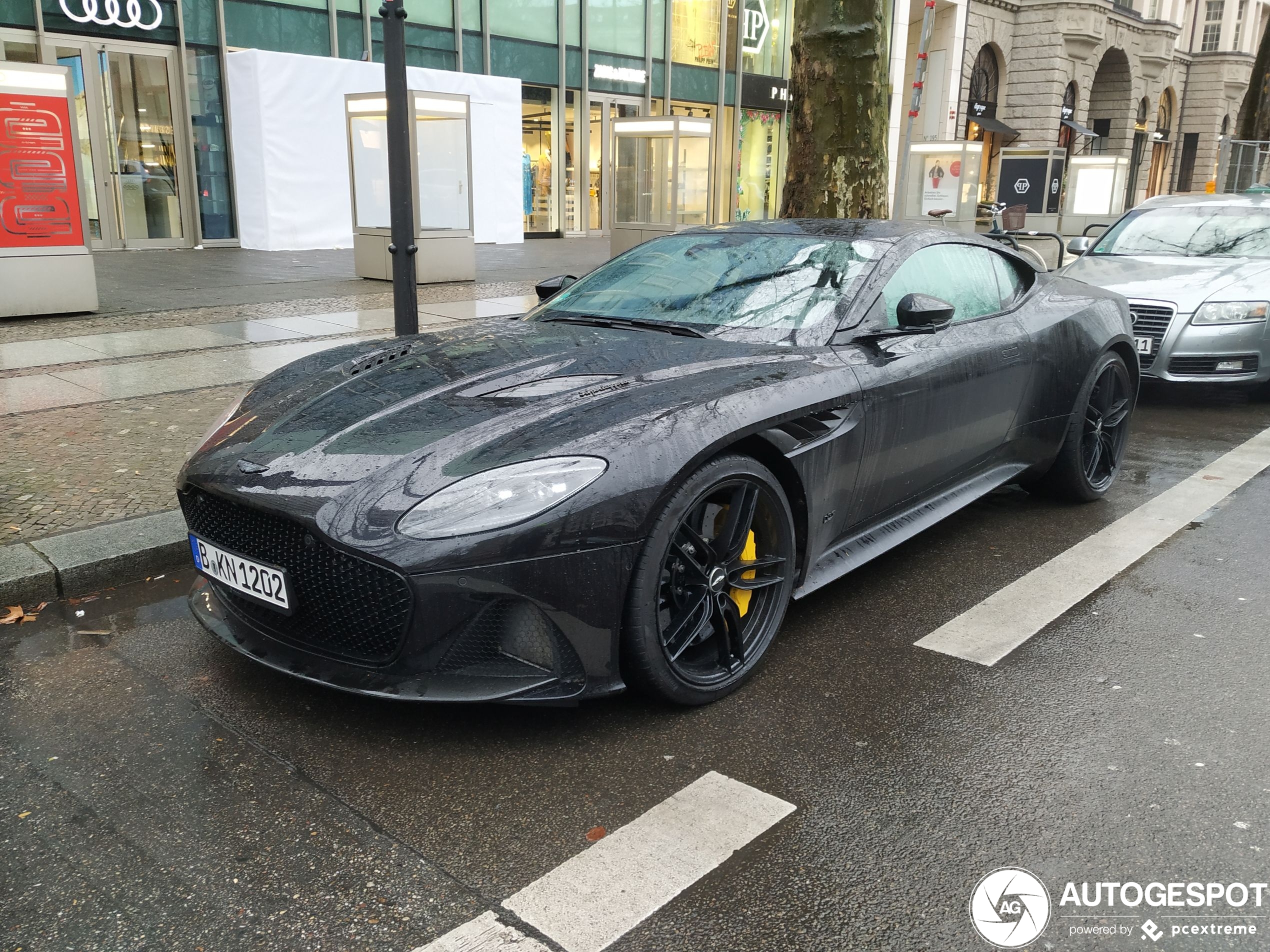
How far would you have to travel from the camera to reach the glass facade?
16.5 meters

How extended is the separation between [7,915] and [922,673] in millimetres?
2637

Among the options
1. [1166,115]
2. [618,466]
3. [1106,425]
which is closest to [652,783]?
[618,466]

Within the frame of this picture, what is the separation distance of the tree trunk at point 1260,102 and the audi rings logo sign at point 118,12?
891 inches

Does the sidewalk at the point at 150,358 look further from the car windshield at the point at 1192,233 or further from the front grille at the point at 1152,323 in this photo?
the car windshield at the point at 1192,233

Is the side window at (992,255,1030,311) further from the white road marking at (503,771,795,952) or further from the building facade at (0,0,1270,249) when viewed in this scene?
the building facade at (0,0,1270,249)

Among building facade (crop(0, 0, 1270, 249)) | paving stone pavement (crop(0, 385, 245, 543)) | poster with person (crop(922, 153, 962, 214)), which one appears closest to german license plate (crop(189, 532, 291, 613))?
paving stone pavement (crop(0, 385, 245, 543))

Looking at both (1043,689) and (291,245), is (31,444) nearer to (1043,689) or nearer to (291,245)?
(1043,689)

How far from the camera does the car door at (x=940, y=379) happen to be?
3.90 metres

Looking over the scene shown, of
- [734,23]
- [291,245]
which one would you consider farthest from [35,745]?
[734,23]

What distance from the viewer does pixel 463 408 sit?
3.24 meters

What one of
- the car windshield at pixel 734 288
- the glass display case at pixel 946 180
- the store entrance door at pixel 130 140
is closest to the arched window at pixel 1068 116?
the glass display case at pixel 946 180

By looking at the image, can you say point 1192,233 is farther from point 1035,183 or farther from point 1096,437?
point 1035,183

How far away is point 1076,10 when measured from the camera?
35.8 meters

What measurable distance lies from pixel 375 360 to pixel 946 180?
17.2 m
